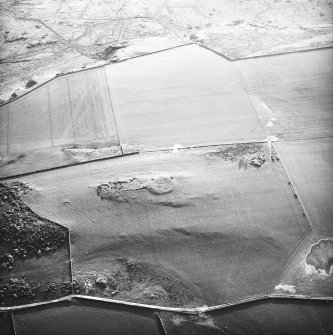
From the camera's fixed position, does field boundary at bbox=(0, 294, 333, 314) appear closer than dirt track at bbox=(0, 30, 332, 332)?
Yes

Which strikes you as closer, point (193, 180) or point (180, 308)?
point (180, 308)

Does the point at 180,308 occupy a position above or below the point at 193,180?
below

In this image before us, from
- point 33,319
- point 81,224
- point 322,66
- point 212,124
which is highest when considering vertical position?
point 322,66

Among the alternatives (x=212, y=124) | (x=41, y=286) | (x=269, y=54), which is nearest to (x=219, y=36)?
(x=269, y=54)

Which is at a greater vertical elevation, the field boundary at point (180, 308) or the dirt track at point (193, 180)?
the dirt track at point (193, 180)

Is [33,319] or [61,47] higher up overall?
[61,47]

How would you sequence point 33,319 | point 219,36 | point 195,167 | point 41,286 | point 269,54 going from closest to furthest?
point 33,319
point 41,286
point 195,167
point 269,54
point 219,36

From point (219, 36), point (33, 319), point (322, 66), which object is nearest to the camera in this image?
point (33, 319)

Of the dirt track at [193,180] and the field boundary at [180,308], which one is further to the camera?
the dirt track at [193,180]

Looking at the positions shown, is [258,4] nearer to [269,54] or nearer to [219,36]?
[219,36]

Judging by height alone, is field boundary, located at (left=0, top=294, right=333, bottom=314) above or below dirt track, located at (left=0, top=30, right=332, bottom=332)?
below

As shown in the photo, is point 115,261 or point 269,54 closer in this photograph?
point 115,261
